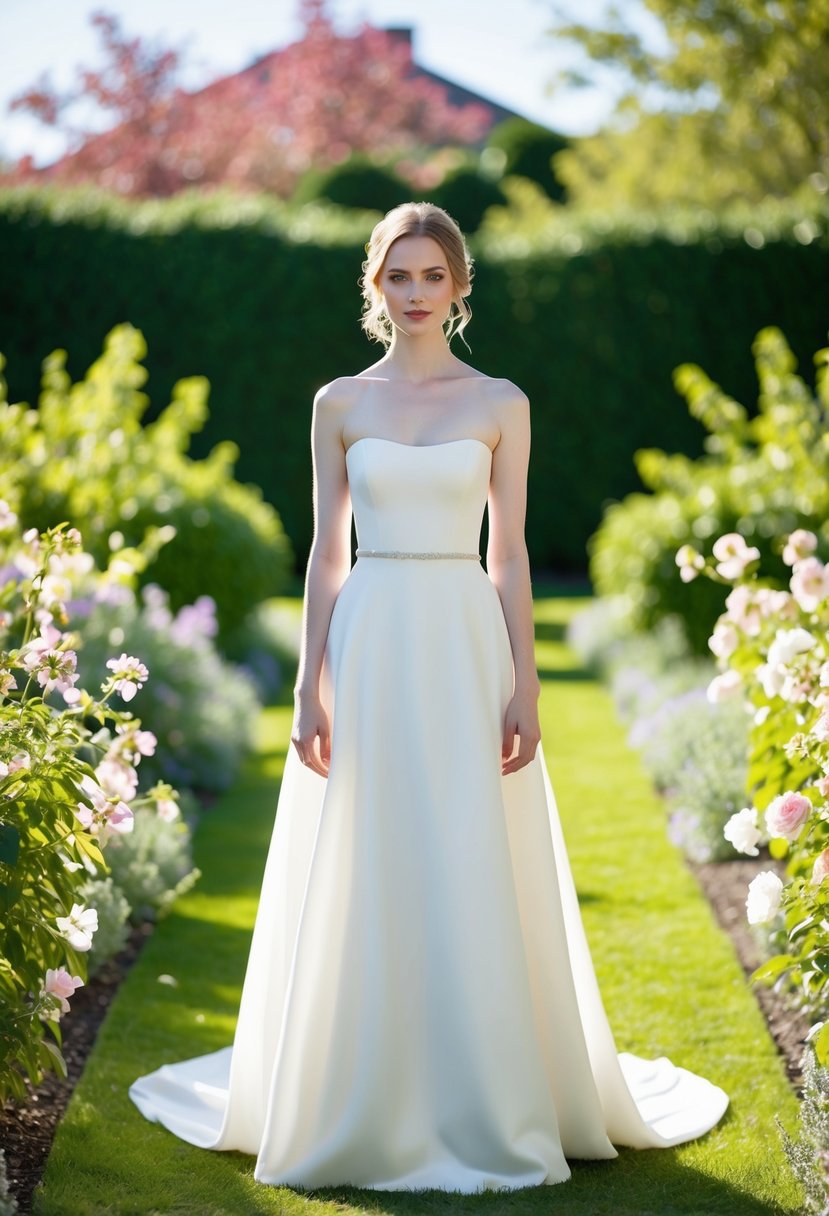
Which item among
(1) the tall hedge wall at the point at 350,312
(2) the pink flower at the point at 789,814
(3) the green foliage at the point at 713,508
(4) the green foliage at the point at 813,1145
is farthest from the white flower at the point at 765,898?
(1) the tall hedge wall at the point at 350,312

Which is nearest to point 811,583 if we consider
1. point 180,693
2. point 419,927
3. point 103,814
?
point 419,927

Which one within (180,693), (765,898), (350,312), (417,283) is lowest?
(180,693)

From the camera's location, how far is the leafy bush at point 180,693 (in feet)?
22.9

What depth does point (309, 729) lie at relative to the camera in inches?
134

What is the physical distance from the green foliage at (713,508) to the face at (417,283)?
4.99 meters

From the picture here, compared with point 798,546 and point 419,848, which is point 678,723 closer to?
point 798,546

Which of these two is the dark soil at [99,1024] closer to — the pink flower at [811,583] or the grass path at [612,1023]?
the grass path at [612,1023]

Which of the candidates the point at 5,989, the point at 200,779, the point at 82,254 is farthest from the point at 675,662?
the point at 82,254

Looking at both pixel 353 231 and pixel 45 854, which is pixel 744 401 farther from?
pixel 45 854

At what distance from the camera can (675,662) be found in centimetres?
968

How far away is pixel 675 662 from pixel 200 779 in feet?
11.8

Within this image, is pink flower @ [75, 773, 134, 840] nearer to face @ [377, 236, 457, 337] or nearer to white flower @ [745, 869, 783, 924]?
face @ [377, 236, 457, 337]

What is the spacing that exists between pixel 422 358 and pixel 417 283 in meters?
0.19

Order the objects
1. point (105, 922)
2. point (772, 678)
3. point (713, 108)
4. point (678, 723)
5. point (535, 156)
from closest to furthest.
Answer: point (772, 678), point (105, 922), point (678, 723), point (713, 108), point (535, 156)
